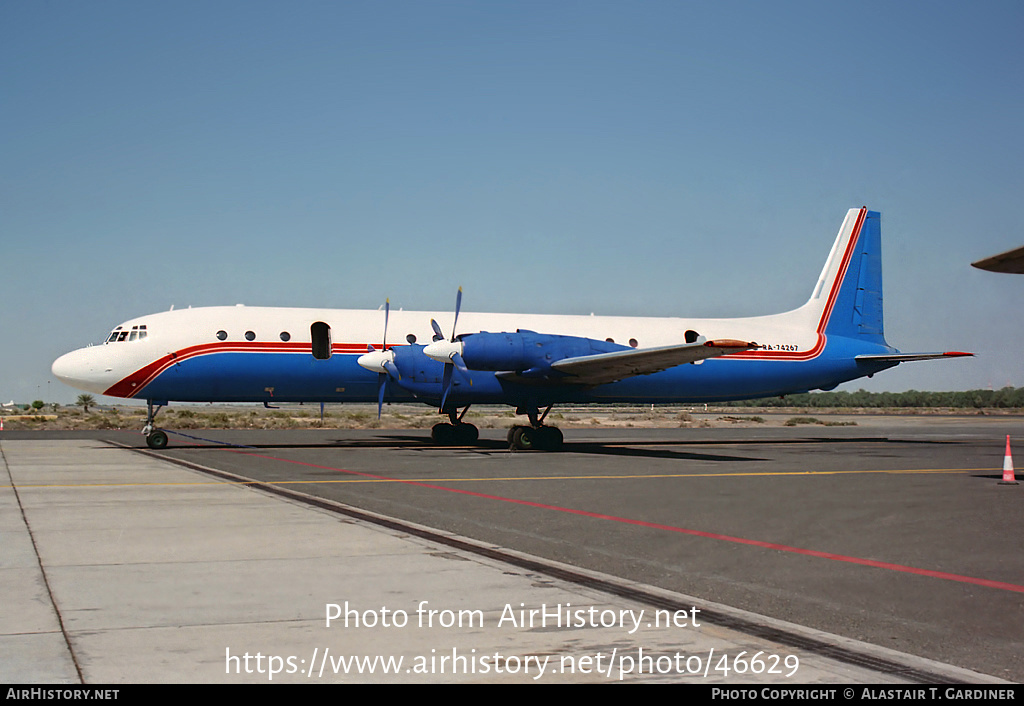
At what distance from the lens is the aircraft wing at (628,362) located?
23125mm

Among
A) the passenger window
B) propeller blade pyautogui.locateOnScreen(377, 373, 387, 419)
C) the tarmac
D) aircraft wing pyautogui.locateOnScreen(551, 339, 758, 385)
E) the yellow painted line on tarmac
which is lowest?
the yellow painted line on tarmac

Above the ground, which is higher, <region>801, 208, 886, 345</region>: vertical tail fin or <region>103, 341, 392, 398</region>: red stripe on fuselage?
<region>801, 208, 886, 345</region>: vertical tail fin

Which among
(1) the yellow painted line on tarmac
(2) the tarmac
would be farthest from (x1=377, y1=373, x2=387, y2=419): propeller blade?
(2) the tarmac

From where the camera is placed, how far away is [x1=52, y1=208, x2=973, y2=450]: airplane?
83.7 ft

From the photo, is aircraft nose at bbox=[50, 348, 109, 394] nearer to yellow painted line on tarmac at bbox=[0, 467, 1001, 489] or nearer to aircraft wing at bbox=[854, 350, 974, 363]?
yellow painted line on tarmac at bbox=[0, 467, 1001, 489]

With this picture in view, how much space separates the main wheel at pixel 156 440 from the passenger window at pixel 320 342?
515 centimetres

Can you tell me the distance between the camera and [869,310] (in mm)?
34625

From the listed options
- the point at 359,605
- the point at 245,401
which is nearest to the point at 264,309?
the point at 245,401

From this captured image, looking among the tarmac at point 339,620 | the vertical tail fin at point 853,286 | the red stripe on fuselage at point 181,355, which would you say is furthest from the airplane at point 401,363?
the tarmac at point 339,620

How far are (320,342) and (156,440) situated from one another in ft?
18.6

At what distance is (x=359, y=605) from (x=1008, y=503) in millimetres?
11080

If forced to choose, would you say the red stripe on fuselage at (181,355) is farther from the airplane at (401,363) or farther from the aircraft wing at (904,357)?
the aircraft wing at (904,357)

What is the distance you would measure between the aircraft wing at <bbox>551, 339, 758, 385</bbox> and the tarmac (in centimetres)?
1413

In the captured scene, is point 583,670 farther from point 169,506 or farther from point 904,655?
point 169,506
